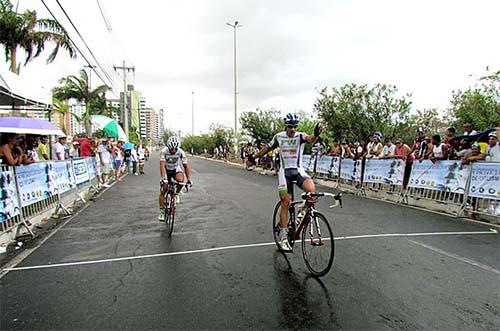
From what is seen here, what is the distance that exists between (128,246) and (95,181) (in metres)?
9.76

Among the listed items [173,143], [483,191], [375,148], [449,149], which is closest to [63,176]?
[173,143]

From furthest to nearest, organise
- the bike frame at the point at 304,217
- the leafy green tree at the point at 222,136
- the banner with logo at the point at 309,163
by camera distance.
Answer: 1. the leafy green tree at the point at 222,136
2. the banner with logo at the point at 309,163
3. the bike frame at the point at 304,217

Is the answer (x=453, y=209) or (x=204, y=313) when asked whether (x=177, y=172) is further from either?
(x=453, y=209)

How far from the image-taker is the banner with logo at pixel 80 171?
38.9ft

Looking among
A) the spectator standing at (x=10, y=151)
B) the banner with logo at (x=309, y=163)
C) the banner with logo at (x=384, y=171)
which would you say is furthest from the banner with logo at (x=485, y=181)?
the banner with logo at (x=309, y=163)

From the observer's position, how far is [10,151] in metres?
7.35

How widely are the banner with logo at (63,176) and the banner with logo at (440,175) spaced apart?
10.1m

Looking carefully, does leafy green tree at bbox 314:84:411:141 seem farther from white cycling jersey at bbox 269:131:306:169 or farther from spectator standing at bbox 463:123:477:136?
white cycling jersey at bbox 269:131:306:169

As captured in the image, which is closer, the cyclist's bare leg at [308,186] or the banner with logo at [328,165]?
the cyclist's bare leg at [308,186]

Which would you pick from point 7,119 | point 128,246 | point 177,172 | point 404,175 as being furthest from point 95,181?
point 404,175

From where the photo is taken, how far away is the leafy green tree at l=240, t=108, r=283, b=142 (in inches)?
1459

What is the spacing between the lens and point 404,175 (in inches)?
470

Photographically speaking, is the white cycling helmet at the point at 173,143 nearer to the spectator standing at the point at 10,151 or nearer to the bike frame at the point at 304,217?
the spectator standing at the point at 10,151

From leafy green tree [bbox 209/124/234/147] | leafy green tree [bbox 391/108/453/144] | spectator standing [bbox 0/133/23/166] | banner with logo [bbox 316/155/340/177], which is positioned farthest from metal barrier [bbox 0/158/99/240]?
leafy green tree [bbox 209/124/234/147]
